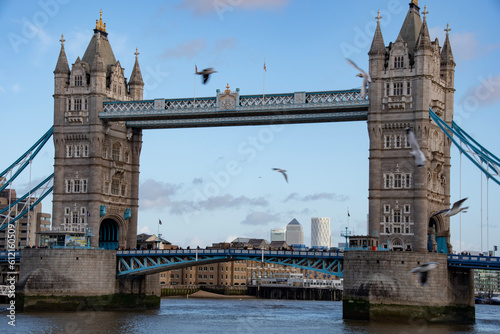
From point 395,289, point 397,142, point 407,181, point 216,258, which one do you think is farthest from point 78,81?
point 395,289

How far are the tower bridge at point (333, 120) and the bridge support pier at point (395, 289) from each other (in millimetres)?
105

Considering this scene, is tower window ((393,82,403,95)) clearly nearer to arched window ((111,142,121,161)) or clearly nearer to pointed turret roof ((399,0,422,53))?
pointed turret roof ((399,0,422,53))

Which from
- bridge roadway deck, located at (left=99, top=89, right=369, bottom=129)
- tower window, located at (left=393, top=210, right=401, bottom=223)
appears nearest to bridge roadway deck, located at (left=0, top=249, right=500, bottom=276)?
tower window, located at (left=393, top=210, right=401, bottom=223)

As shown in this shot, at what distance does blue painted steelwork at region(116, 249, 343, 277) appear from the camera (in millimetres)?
92000

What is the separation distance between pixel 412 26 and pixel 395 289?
28800 millimetres

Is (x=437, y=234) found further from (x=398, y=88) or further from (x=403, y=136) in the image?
(x=398, y=88)

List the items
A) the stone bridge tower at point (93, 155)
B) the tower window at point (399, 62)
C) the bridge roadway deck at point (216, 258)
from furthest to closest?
the stone bridge tower at point (93, 155) → the tower window at point (399, 62) → the bridge roadway deck at point (216, 258)

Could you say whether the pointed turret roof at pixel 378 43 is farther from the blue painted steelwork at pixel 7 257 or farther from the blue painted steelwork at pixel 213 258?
the blue painted steelwork at pixel 7 257

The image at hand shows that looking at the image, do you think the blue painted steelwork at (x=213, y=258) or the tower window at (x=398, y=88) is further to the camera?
the tower window at (x=398, y=88)

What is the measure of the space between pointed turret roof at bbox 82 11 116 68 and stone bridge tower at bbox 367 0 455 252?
32.8m

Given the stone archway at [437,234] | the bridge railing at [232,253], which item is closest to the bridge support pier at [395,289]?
the bridge railing at [232,253]

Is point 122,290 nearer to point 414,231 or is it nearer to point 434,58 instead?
point 414,231

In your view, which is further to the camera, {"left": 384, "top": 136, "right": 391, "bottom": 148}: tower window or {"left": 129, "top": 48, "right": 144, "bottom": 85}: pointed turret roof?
{"left": 129, "top": 48, "right": 144, "bottom": 85}: pointed turret roof

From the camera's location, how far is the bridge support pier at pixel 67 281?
94312 millimetres
